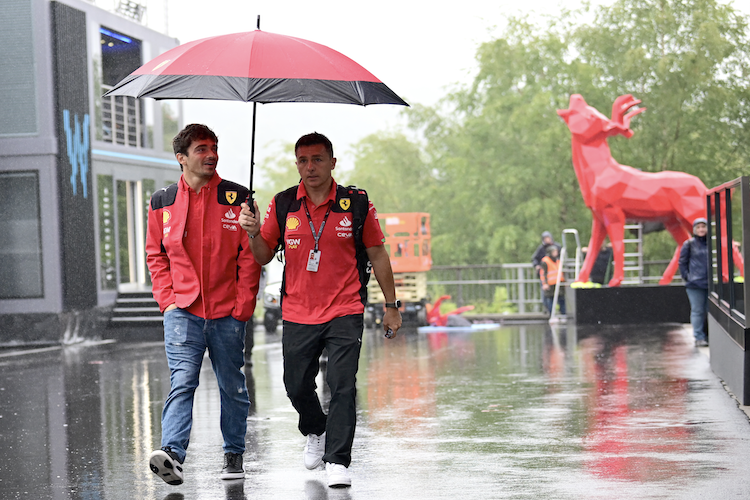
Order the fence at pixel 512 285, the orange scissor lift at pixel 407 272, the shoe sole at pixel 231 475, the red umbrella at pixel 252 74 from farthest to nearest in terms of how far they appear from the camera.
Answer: the fence at pixel 512 285, the orange scissor lift at pixel 407 272, the shoe sole at pixel 231 475, the red umbrella at pixel 252 74

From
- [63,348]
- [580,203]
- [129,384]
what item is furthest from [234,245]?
[580,203]

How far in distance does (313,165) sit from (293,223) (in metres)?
0.35

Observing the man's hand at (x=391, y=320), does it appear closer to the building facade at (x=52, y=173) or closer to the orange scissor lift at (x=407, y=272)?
the building facade at (x=52, y=173)

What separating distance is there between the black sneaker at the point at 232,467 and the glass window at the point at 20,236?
14.5 metres

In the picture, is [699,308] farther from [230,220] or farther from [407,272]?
[230,220]

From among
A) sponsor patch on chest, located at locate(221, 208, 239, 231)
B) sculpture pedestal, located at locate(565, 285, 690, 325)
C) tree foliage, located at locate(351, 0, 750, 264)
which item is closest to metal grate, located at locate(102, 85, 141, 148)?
sculpture pedestal, located at locate(565, 285, 690, 325)

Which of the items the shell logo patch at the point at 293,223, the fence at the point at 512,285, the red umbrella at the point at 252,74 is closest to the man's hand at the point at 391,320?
the shell logo patch at the point at 293,223

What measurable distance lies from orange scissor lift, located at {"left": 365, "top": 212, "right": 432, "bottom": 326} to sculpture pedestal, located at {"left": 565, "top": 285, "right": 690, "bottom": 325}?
3.33m

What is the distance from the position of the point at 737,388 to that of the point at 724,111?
83.0ft

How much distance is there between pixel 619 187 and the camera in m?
20.1

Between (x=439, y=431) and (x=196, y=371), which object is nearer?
(x=196, y=371)

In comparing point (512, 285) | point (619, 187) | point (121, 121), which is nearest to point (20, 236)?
point (121, 121)

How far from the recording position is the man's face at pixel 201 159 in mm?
6141

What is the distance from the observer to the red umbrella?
584cm
